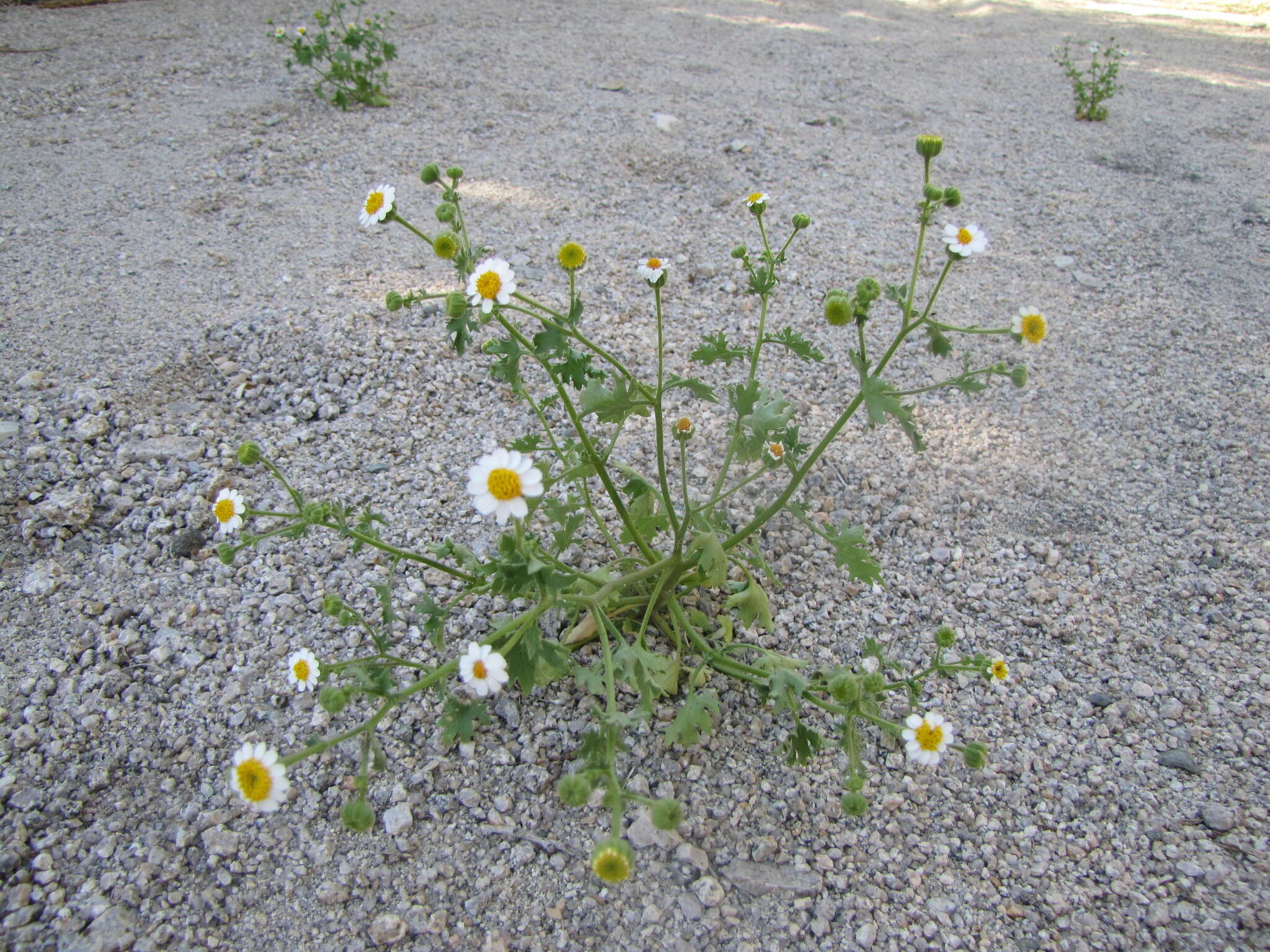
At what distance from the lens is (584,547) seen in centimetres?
235

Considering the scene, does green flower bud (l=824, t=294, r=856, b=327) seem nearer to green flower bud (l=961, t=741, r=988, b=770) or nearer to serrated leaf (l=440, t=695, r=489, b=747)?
green flower bud (l=961, t=741, r=988, b=770)

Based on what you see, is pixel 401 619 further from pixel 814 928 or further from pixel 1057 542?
pixel 1057 542

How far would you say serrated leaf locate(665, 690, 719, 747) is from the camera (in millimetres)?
1751

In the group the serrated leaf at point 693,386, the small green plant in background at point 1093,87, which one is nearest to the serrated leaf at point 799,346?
the serrated leaf at point 693,386

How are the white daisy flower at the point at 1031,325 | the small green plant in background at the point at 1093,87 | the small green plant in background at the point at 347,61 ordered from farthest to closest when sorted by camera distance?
the small green plant in background at the point at 1093,87 < the small green plant in background at the point at 347,61 < the white daisy flower at the point at 1031,325

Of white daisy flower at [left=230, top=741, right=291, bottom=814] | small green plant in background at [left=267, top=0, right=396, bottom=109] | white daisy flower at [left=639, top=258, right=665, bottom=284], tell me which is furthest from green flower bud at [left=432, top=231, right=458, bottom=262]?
small green plant in background at [left=267, top=0, right=396, bottom=109]

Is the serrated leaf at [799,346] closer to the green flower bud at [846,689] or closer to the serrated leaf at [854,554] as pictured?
the serrated leaf at [854,554]

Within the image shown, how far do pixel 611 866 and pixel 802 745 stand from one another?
0.54 meters

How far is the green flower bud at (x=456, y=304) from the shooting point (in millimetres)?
1593

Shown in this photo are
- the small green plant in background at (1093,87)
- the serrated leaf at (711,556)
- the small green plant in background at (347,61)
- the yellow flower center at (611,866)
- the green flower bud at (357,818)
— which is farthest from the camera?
the small green plant in background at (1093,87)

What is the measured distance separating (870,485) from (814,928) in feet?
4.42

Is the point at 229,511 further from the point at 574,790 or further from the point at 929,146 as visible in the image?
the point at 929,146

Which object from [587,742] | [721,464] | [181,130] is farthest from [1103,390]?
[181,130]

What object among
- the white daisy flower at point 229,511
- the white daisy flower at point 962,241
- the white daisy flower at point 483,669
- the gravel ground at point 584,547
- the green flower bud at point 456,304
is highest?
the white daisy flower at point 962,241
